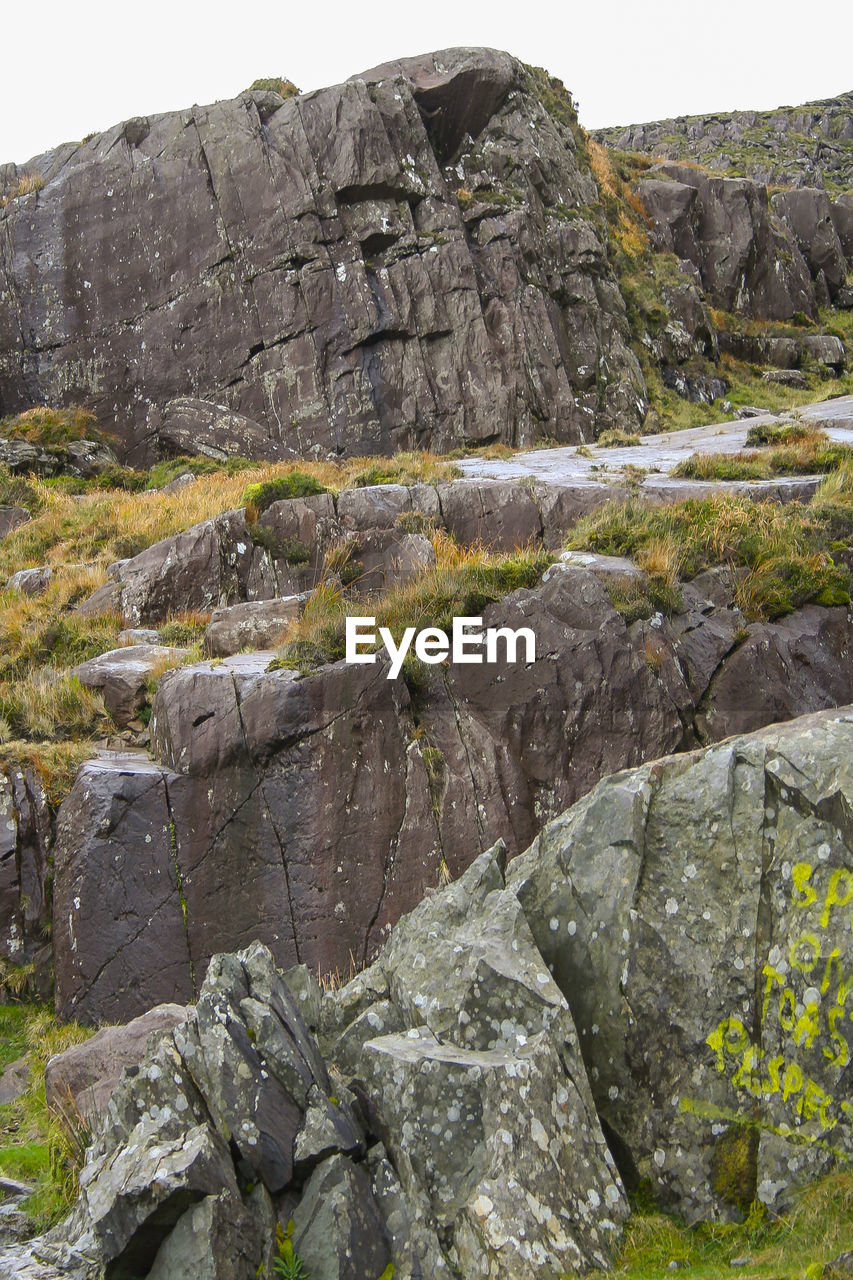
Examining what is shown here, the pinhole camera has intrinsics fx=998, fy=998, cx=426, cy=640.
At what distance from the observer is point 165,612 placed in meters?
17.9

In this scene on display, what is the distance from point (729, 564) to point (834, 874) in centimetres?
767

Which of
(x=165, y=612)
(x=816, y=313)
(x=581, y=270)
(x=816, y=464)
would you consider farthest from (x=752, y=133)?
(x=165, y=612)

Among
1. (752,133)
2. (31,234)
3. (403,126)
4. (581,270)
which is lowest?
(581,270)

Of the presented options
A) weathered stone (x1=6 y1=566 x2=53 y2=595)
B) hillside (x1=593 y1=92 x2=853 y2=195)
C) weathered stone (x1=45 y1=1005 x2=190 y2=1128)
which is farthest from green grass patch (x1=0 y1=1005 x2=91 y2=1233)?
hillside (x1=593 y1=92 x2=853 y2=195)

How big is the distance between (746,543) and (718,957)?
26.5 ft

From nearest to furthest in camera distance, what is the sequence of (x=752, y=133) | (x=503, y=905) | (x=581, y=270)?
(x=503, y=905)
(x=581, y=270)
(x=752, y=133)

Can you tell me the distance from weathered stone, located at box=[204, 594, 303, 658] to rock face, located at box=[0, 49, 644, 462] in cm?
1548

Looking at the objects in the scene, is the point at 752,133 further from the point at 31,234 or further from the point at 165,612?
the point at 165,612

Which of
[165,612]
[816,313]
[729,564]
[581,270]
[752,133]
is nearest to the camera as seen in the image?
[729,564]

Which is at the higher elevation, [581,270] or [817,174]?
[817,174]

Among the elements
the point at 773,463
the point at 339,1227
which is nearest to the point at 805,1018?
the point at 339,1227

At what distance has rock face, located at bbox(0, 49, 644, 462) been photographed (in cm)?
3055

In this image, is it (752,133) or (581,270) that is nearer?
(581,270)

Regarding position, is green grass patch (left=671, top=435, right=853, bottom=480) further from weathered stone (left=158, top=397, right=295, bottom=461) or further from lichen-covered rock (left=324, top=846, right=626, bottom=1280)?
weathered stone (left=158, top=397, right=295, bottom=461)
